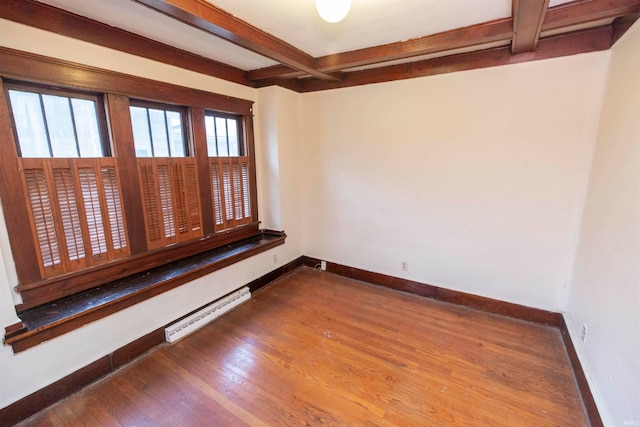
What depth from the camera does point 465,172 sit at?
269 cm

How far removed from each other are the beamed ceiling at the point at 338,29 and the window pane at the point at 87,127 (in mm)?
436

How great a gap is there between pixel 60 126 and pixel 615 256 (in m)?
3.61

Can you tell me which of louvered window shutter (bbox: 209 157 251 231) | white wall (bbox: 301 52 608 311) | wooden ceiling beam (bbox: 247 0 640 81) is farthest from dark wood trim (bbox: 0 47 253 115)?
white wall (bbox: 301 52 608 311)

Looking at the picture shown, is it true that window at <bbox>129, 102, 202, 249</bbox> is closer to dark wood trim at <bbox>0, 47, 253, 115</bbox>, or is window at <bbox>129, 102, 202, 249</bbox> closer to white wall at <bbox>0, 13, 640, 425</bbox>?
dark wood trim at <bbox>0, 47, 253, 115</bbox>

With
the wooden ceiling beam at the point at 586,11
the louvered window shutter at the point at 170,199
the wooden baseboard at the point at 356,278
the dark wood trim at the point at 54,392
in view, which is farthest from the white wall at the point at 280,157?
the wooden ceiling beam at the point at 586,11

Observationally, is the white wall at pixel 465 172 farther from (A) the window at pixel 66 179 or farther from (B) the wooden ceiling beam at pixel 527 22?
(A) the window at pixel 66 179

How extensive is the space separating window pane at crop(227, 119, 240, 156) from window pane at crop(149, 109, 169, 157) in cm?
75

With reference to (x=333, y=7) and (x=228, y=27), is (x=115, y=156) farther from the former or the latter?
(x=333, y=7)

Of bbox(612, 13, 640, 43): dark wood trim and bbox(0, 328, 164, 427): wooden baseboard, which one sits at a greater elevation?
bbox(612, 13, 640, 43): dark wood trim

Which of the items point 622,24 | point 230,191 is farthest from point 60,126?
point 622,24

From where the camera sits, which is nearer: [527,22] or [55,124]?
[527,22]

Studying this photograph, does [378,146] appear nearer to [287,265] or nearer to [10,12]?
[287,265]

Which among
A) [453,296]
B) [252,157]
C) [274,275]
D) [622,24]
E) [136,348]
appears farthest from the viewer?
[274,275]

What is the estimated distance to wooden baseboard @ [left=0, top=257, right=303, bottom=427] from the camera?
1626mm
